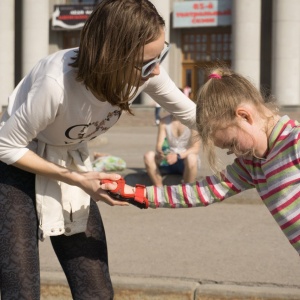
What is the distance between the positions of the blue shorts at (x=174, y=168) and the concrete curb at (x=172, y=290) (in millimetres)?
4626

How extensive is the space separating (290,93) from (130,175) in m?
30.3

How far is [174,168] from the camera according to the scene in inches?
378

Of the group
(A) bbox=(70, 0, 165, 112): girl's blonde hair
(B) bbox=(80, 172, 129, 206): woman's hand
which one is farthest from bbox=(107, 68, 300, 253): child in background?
(B) bbox=(80, 172, 129, 206): woman's hand

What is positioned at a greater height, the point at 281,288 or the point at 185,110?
the point at 185,110

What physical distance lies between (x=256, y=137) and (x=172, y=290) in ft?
6.82

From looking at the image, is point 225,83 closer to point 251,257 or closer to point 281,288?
point 281,288

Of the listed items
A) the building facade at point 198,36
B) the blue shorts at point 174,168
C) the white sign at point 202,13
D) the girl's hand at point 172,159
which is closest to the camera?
the girl's hand at point 172,159

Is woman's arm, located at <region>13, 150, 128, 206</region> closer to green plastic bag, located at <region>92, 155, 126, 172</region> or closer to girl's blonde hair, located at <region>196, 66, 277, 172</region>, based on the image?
girl's blonde hair, located at <region>196, 66, 277, 172</region>

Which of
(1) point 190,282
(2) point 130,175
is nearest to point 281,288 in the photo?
(1) point 190,282

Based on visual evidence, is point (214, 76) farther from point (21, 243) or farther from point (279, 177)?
point (21, 243)

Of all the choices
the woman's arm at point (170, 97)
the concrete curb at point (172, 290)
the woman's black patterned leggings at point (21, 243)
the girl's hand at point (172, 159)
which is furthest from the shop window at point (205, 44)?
the woman's black patterned leggings at point (21, 243)

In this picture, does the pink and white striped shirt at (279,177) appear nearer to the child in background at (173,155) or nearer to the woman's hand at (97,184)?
the woman's hand at (97,184)

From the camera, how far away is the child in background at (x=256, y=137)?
2824mm

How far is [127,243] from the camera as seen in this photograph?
6.45 m
